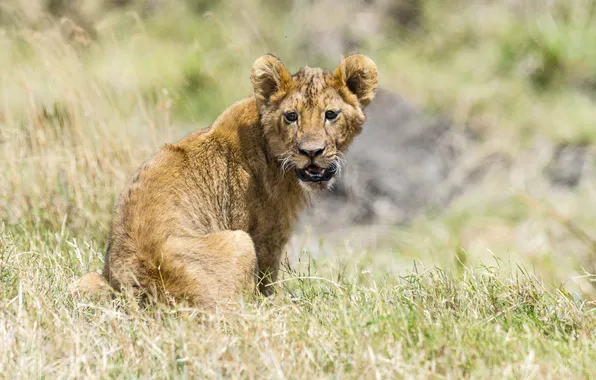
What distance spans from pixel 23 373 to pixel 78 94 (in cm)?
440

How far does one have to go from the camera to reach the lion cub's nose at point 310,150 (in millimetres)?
5922

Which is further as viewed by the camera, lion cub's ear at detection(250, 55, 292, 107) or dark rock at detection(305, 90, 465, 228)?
dark rock at detection(305, 90, 465, 228)

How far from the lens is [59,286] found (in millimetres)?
5684

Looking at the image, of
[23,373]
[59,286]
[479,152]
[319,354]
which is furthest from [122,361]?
[479,152]

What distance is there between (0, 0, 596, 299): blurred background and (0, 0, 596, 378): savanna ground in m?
0.03

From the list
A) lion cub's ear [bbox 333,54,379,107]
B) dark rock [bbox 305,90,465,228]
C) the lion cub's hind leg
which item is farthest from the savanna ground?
lion cub's ear [bbox 333,54,379,107]

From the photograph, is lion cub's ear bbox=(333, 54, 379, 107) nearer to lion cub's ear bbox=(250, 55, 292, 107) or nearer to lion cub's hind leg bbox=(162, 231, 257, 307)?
lion cub's ear bbox=(250, 55, 292, 107)

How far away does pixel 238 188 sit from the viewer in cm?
613

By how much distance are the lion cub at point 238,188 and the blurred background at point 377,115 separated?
0.91 m

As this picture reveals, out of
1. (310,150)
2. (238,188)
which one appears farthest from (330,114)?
(238,188)

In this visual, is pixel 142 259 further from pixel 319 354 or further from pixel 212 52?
pixel 212 52

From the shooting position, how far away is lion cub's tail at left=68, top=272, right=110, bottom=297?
552 cm

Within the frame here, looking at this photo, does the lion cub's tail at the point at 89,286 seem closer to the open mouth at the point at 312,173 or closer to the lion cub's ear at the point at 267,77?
the open mouth at the point at 312,173

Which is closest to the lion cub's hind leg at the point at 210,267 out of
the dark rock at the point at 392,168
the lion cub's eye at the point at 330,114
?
the lion cub's eye at the point at 330,114
